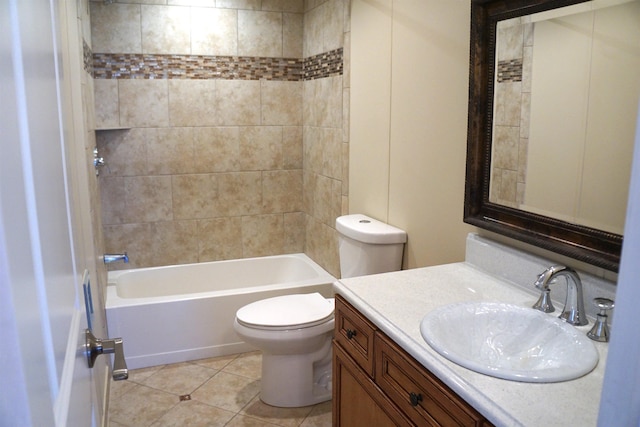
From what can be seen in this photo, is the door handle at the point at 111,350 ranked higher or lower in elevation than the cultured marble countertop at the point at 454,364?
higher

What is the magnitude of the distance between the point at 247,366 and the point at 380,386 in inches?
67.4

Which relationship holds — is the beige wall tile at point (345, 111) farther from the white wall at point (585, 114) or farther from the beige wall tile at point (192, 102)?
the white wall at point (585, 114)

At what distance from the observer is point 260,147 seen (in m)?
3.94

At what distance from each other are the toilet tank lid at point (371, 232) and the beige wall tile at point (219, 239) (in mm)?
1407

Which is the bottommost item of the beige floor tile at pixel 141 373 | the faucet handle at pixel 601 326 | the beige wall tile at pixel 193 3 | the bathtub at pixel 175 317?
the beige floor tile at pixel 141 373

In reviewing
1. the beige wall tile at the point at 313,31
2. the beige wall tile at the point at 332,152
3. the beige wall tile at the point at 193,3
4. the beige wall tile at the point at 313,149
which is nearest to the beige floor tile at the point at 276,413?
the beige wall tile at the point at 332,152

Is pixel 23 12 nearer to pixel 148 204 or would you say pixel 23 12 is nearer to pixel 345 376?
pixel 345 376

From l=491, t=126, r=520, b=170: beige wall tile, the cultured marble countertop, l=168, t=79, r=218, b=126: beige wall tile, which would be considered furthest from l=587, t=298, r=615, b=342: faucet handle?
l=168, t=79, r=218, b=126: beige wall tile

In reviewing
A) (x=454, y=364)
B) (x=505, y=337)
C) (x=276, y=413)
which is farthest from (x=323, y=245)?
(x=454, y=364)

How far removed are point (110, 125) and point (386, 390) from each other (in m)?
2.76

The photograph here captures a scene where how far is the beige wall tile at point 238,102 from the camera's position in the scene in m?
3.77

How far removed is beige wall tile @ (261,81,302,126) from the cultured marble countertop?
2.22 m

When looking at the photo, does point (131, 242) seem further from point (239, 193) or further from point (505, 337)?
point (505, 337)

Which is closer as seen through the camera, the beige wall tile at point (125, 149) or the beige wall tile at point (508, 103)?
the beige wall tile at point (508, 103)
